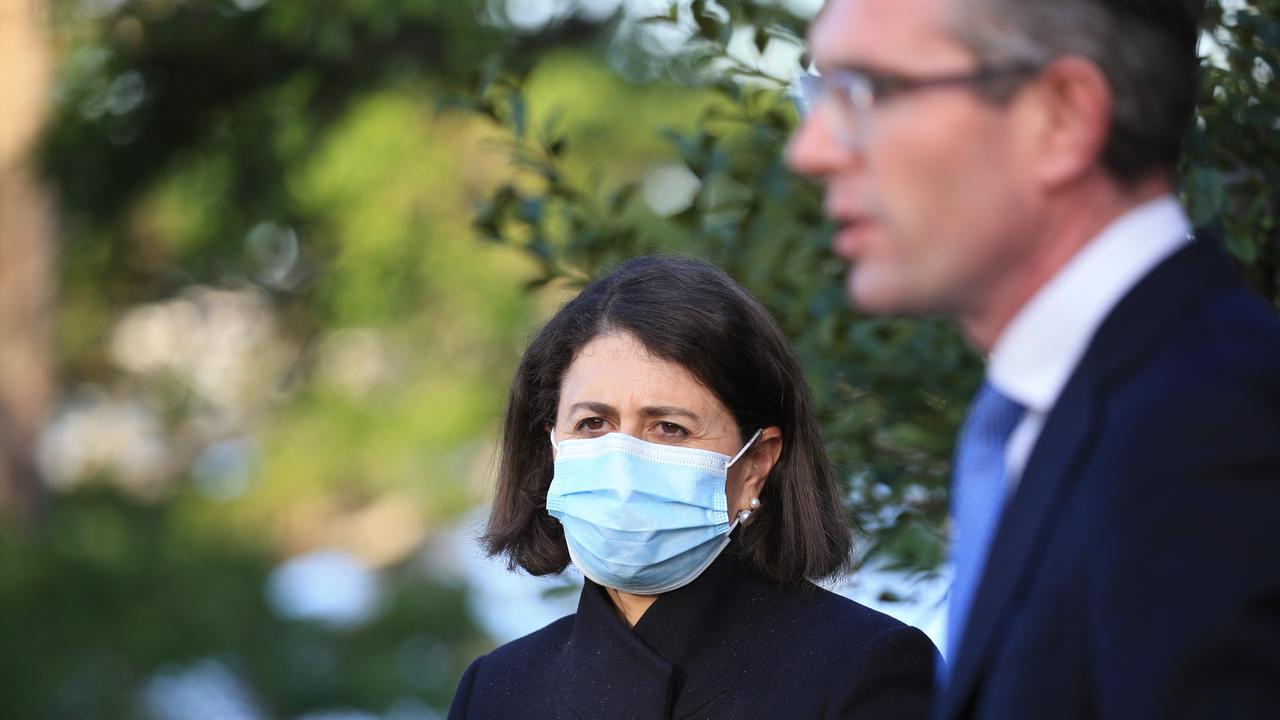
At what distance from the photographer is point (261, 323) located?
43.2ft

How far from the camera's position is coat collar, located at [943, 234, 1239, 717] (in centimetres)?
149

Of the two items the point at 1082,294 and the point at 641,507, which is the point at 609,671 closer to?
the point at 641,507

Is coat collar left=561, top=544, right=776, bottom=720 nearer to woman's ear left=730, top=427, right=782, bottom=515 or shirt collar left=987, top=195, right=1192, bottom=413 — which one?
woman's ear left=730, top=427, right=782, bottom=515

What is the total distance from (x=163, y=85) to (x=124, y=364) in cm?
347

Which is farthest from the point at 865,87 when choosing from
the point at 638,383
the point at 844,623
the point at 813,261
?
the point at 813,261

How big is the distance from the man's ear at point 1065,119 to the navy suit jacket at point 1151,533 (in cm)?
13

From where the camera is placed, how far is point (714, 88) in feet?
12.1

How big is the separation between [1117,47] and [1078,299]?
0.24 meters

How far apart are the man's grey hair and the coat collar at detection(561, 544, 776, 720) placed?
5.39ft

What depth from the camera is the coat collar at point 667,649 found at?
2980 millimetres

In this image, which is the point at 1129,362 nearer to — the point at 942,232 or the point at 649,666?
the point at 942,232

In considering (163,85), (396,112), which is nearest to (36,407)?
(163,85)

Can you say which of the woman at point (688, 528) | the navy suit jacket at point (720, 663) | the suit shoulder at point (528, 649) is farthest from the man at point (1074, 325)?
the suit shoulder at point (528, 649)

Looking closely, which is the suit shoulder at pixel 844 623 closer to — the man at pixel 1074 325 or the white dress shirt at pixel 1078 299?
the man at pixel 1074 325
